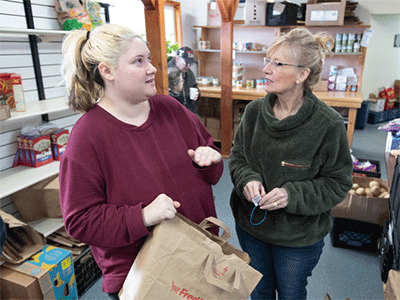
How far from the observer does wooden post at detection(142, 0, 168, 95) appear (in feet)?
11.2

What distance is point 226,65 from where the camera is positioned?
442 cm

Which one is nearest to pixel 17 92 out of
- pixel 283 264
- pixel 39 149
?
pixel 39 149

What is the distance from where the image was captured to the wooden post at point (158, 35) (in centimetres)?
341

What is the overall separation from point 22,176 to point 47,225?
41 centimetres

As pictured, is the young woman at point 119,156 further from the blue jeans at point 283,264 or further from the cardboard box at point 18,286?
the cardboard box at point 18,286

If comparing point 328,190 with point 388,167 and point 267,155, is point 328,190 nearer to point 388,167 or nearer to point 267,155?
point 267,155

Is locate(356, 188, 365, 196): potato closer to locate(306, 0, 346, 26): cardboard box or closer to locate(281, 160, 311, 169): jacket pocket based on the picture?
locate(281, 160, 311, 169): jacket pocket

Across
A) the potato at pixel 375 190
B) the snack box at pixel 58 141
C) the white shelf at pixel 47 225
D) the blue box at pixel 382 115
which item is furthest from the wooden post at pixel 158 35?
the blue box at pixel 382 115

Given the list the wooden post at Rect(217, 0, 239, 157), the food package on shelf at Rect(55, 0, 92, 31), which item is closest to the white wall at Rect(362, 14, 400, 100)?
the wooden post at Rect(217, 0, 239, 157)

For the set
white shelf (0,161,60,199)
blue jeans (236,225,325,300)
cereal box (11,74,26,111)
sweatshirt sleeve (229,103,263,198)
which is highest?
cereal box (11,74,26,111)

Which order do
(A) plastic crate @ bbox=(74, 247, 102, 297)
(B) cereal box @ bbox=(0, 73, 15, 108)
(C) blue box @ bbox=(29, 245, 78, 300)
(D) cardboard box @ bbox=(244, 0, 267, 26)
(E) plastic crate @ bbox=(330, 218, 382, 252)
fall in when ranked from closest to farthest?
1. (C) blue box @ bbox=(29, 245, 78, 300)
2. (B) cereal box @ bbox=(0, 73, 15, 108)
3. (A) plastic crate @ bbox=(74, 247, 102, 297)
4. (E) plastic crate @ bbox=(330, 218, 382, 252)
5. (D) cardboard box @ bbox=(244, 0, 267, 26)

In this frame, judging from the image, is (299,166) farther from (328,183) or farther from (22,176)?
(22,176)

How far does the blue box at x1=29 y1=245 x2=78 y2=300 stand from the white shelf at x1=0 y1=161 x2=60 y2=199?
1.49ft

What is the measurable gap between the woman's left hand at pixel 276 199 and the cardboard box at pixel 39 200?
167 cm
